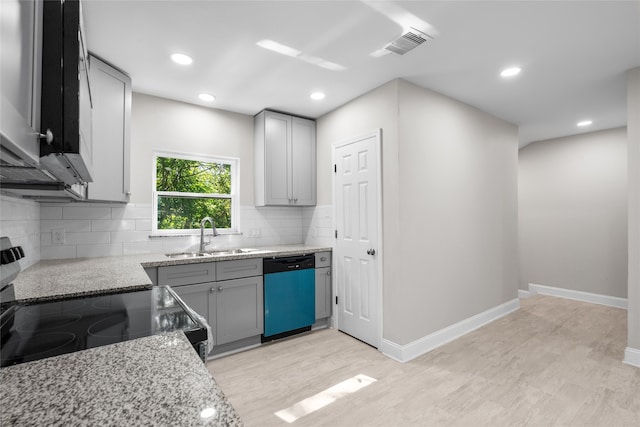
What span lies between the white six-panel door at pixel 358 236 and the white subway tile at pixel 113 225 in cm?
215

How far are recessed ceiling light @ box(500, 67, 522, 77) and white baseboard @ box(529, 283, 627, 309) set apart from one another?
3.84 m

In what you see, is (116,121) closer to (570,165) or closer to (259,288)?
(259,288)

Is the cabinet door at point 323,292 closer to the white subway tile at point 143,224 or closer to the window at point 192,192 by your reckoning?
the window at point 192,192

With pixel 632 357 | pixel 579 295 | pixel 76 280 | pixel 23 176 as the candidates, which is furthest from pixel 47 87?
pixel 579 295

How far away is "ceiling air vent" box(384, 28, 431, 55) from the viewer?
215 cm

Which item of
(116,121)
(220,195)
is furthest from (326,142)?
(116,121)

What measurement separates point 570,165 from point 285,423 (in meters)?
5.54

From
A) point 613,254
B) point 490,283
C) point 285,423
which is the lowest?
point 285,423

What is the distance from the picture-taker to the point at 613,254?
4.43 metres

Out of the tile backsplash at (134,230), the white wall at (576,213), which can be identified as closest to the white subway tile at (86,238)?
the tile backsplash at (134,230)

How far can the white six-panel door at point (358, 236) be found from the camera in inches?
119

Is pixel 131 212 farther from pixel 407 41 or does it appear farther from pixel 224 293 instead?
pixel 407 41

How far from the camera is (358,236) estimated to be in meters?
3.22

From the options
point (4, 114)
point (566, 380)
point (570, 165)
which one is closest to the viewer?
point (4, 114)
